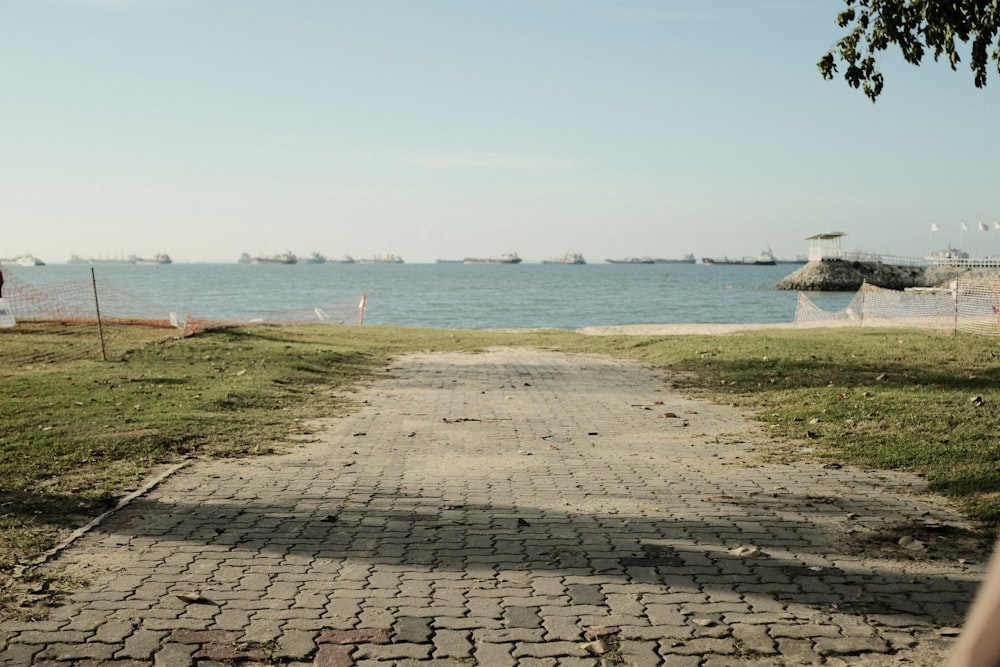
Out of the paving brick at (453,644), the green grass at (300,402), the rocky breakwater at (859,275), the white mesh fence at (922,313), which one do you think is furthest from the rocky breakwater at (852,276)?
the paving brick at (453,644)

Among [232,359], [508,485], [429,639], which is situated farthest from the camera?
[232,359]

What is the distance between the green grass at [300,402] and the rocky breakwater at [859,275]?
82593 mm

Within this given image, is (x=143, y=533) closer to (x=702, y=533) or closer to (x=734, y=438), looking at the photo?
(x=702, y=533)

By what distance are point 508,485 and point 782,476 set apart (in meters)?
2.53

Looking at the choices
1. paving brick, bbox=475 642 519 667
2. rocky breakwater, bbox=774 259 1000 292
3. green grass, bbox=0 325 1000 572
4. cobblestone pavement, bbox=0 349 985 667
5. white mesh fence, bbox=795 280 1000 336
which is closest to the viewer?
paving brick, bbox=475 642 519 667

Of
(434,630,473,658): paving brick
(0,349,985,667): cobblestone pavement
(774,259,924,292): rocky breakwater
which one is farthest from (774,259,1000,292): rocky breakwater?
(434,630,473,658): paving brick

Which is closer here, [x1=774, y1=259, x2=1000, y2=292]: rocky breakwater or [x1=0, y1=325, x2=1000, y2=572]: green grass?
[x1=0, y1=325, x2=1000, y2=572]: green grass

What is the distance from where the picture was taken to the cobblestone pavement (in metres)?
4.86

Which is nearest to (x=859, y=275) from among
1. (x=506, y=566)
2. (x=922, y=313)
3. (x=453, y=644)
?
(x=922, y=313)

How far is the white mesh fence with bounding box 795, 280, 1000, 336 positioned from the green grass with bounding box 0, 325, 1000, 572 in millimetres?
4810

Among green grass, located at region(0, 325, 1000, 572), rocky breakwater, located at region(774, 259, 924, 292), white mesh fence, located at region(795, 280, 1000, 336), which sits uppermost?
green grass, located at region(0, 325, 1000, 572)

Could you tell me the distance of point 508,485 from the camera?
27.7ft

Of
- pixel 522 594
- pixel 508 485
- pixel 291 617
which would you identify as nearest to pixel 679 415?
pixel 508 485

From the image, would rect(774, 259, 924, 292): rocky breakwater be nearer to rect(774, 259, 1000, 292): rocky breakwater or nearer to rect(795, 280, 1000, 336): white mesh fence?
rect(774, 259, 1000, 292): rocky breakwater
